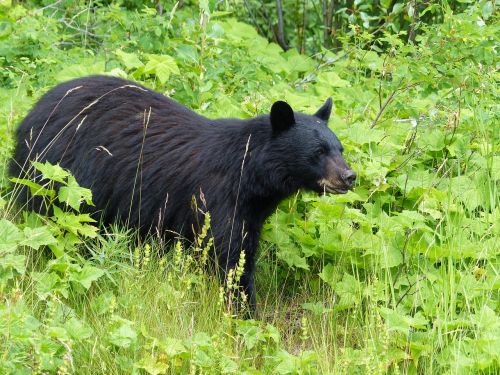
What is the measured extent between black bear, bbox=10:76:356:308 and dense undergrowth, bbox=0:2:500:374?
0.23 m

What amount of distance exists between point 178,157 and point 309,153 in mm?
837

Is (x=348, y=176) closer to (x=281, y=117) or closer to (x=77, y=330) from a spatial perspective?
(x=281, y=117)

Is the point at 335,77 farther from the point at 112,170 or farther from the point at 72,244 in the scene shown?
the point at 72,244

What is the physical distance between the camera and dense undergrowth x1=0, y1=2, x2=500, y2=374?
3.89 m

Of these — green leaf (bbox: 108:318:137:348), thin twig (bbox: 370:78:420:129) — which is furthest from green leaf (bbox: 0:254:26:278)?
thin twig (bbox: 370:78:420:129)

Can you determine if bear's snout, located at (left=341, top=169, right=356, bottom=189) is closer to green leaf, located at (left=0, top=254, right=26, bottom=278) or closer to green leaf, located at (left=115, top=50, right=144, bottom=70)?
green leaf, located at (left=0, top=254, right=26, bottom=278)

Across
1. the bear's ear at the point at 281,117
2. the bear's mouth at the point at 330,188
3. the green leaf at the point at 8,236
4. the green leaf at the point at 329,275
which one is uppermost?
the bear's ear at the point at 281,117

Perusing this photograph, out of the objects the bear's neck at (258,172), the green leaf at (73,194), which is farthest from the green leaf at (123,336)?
the bear's neck at (258,172)

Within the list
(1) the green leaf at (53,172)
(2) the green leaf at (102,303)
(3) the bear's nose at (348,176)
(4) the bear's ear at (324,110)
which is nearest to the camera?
(2) the green leaf at (102,303)

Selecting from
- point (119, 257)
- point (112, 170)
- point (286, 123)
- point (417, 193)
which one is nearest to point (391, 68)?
point (417, 193)

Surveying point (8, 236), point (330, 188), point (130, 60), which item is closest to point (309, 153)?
point (330, 188)

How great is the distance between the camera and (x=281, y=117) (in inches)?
200

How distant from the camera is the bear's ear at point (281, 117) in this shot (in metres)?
5.00

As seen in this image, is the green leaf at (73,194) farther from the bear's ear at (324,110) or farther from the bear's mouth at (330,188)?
the bear's ear at (324,110)
